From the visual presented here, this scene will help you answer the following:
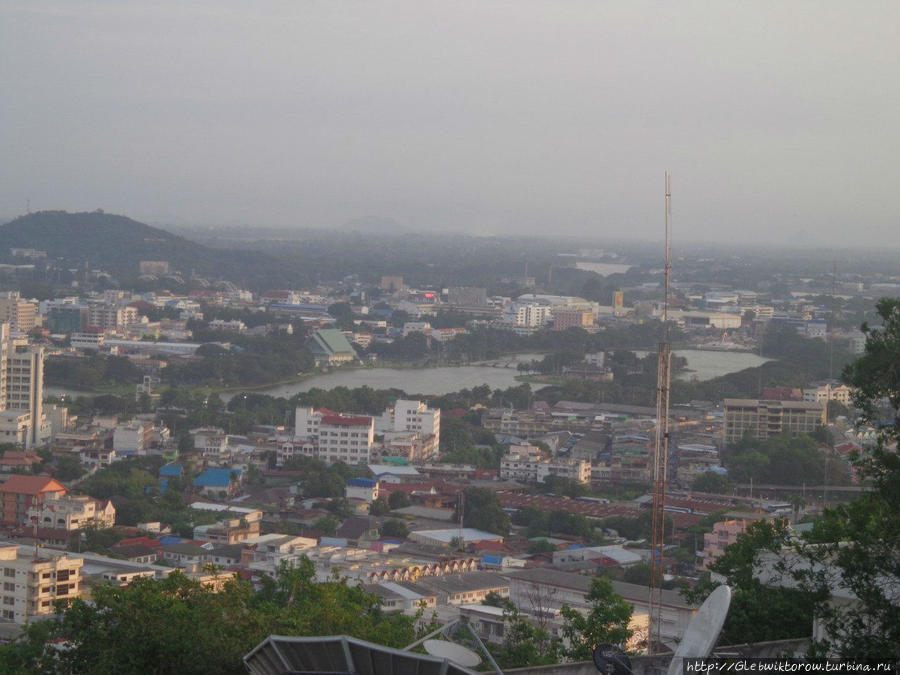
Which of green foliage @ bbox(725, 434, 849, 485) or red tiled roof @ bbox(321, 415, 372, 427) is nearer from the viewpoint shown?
green foliage @ bbox(725, 434, 849, 485)

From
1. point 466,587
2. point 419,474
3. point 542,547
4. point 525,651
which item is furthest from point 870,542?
point 419,474

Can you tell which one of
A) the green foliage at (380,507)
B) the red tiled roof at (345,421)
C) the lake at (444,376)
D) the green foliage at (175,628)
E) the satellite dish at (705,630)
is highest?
the satellite dish at (705,630)

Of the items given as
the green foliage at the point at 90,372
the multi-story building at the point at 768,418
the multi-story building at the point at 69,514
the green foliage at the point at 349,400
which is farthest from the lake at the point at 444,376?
the multi-story building at the point at 69,514

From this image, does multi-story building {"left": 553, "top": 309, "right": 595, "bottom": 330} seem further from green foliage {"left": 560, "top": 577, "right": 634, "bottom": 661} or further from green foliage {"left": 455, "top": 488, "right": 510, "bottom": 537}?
green foliage {"left": 560, "top": 577, "right": 634, "bottom": 661}

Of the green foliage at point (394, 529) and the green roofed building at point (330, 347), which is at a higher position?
the green roofed building at point (330, 347)

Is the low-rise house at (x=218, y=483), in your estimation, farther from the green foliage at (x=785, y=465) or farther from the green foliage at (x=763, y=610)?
the green foliage at (x=763, y=610)

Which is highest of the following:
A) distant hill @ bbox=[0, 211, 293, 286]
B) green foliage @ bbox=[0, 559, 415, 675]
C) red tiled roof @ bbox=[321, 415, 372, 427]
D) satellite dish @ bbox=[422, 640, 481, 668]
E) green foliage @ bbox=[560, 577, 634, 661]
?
distant hill @ bbox=[0, 211, 293, 286]

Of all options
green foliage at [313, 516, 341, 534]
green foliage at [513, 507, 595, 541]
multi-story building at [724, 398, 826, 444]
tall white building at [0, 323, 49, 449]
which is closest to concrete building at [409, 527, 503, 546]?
green foliage at [513, 507, 595, 541]
